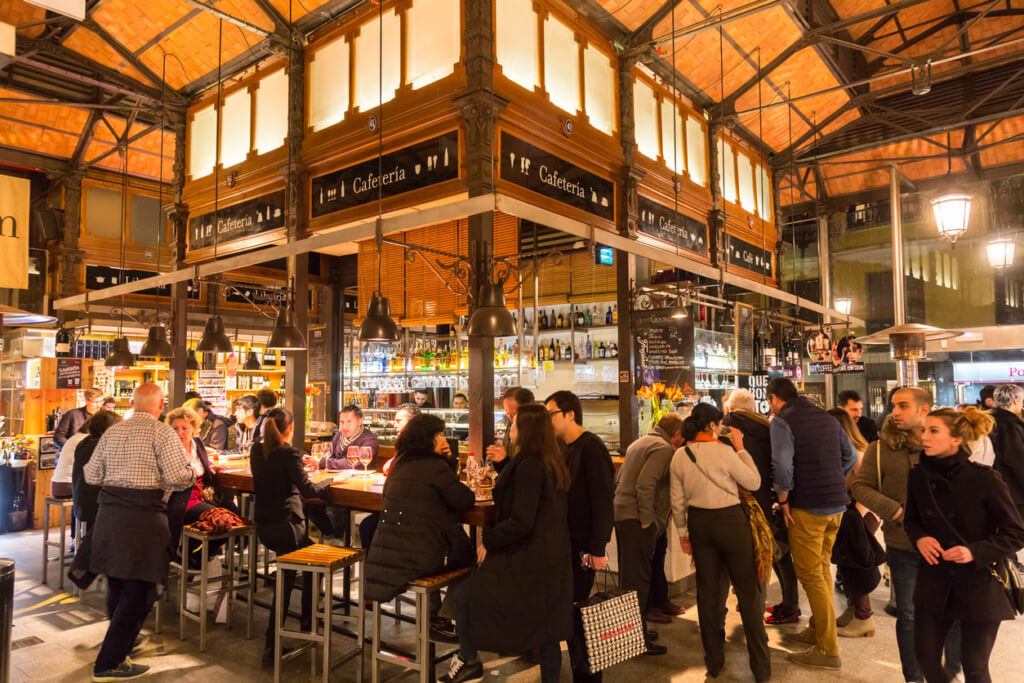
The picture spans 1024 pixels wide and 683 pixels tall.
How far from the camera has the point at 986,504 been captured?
10.1ft

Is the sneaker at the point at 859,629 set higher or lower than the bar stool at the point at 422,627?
lower

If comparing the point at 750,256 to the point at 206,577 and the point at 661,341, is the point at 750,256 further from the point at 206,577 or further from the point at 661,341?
the point at 206,577

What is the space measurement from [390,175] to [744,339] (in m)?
5.93

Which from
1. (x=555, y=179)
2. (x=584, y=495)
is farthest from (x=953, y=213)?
(x=584, y=495)

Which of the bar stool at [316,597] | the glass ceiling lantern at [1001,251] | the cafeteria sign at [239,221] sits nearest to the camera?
the bar stool at [316,597]

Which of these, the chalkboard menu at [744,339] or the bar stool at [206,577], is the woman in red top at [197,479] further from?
the chalkboard menu at [744,339]

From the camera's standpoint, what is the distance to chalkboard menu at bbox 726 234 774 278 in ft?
31.2

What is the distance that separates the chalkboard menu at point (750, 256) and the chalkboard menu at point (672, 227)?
0.85 m

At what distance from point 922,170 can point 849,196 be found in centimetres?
113

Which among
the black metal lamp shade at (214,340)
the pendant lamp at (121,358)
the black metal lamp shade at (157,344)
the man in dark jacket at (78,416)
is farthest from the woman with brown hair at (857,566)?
the man in dark jacket at (78,416)

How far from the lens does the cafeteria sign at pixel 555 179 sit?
595 centimetres

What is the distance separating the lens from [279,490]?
4.62 m

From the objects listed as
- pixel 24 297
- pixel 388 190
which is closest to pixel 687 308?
pixel 388 190

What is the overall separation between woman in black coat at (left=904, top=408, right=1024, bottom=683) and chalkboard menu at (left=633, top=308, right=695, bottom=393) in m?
4.14
